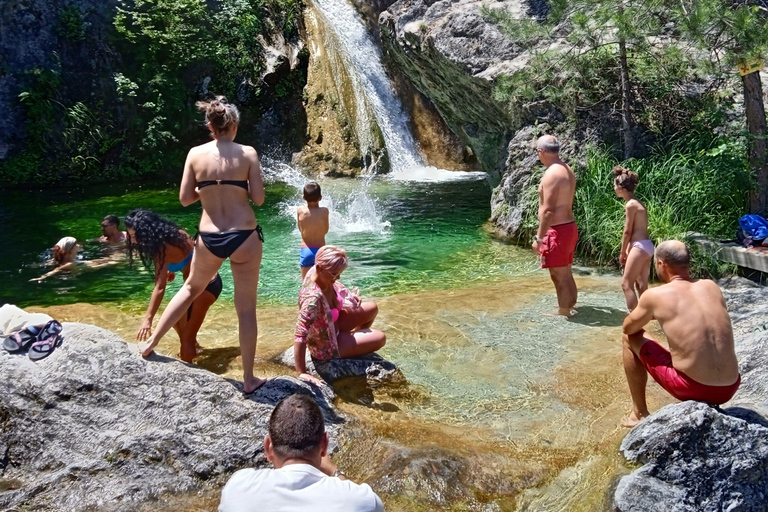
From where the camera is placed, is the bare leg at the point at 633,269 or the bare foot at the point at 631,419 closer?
the bare foot at the point at 631,419

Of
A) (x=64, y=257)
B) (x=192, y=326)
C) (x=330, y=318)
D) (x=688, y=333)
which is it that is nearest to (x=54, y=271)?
(x=64, y=257)

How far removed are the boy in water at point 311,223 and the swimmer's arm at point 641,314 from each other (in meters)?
2.89

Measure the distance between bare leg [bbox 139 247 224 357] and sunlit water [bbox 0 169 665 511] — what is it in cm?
91

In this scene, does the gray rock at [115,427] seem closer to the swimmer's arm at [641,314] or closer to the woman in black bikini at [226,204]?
the woman in black bikini at [226,204]

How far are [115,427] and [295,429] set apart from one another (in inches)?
79.8

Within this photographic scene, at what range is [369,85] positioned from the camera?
54.6ft

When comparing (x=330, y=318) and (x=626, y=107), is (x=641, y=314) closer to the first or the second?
(x=330, y=318)

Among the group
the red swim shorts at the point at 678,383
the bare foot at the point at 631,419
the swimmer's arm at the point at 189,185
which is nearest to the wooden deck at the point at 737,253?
the bare foot at the point at 631,419

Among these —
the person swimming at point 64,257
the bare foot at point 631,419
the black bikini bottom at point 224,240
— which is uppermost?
the black bikini bottom at point 224,240

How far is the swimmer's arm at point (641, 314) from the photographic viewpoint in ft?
12.9

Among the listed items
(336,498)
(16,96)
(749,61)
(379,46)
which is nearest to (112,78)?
(16,96)

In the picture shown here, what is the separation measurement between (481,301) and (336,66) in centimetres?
1080

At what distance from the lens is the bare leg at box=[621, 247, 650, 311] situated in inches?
243

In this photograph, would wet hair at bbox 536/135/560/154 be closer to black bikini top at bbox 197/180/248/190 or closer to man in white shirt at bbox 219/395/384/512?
black bikini top at bbox 197/180/248/190
